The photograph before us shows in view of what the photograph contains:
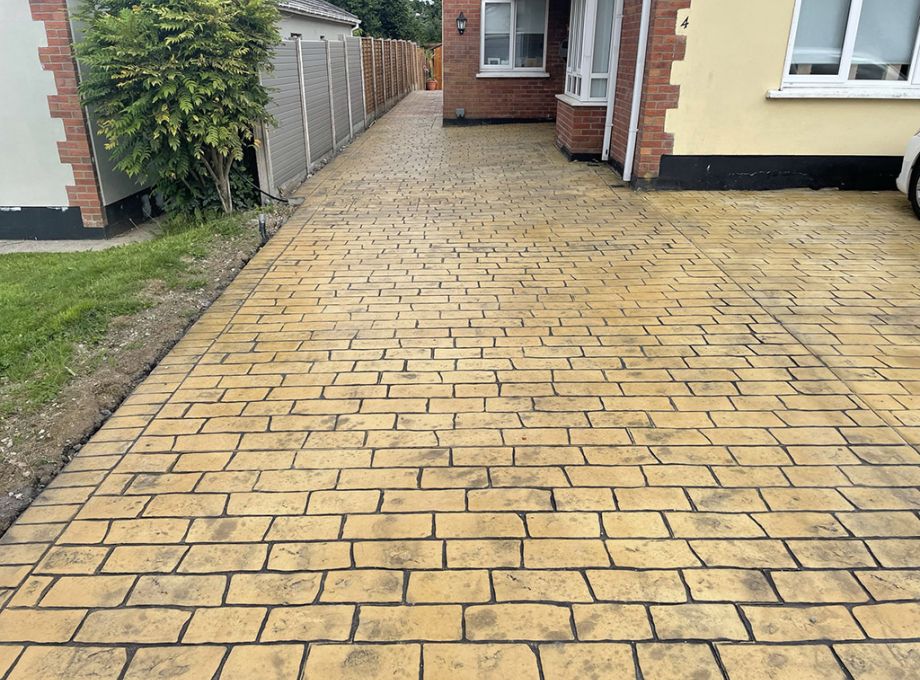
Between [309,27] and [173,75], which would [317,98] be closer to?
[309,27]

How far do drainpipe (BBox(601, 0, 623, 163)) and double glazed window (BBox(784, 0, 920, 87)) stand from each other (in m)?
2.55

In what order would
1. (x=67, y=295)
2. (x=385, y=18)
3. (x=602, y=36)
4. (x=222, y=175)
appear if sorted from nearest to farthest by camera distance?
(x=67, y=295) → (x=222, y=175) → (x=602, y=36) → (x=385, y=18)

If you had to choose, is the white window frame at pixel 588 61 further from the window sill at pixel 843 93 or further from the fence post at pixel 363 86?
the fence post at pixel 363 86

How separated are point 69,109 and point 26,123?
61 centimetres

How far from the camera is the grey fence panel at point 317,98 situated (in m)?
10.8

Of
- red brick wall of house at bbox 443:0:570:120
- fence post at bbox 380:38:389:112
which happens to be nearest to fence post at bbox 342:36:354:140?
red brick wall of house at bbox 443:0:570:120

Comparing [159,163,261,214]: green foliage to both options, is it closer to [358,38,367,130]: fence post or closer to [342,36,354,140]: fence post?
[342,36,354,140]: fence post

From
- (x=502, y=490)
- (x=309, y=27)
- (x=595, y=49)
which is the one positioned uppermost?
(x=309, y=27)

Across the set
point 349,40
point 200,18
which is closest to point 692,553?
point 200,18

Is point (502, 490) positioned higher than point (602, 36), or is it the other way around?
point (602, 36)

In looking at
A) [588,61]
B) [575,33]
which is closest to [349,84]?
[575,33]

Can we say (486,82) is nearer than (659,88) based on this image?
No

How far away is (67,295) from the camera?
216 inches

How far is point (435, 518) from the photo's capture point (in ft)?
9.46
